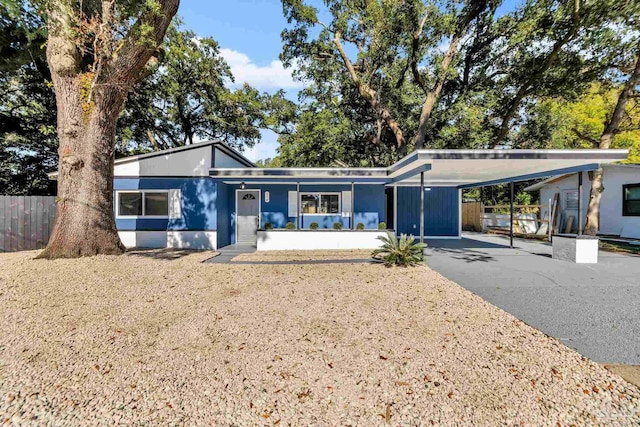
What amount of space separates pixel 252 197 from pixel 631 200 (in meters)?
16.6

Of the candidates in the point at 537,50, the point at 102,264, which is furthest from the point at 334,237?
the point at 537,50

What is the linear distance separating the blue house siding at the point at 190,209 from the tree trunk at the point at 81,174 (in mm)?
2584

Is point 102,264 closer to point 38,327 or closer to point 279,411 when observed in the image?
point 38,327

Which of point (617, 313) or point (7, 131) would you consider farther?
point (7, 131)

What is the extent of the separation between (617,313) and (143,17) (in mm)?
11295

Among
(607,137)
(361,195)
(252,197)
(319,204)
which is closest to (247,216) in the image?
(252,197)

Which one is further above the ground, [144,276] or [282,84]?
[282,84]

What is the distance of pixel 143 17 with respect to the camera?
7012 millimetres

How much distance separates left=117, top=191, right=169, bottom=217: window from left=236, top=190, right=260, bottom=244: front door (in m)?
2.64

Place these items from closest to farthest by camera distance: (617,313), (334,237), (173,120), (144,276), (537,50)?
(617,313) → (144,276) → (334,237) → (537,50) → (173,120)

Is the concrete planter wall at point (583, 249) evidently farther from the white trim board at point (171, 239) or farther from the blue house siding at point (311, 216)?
the white trim board at point (171, 239)

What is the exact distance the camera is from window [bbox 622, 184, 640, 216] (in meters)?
11.9

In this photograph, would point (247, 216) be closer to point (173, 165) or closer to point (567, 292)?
point (173, 165)

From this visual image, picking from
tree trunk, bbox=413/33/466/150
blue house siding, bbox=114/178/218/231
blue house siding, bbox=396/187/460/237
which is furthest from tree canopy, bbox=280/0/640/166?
blue house siding, bbox=114/178/218/231
